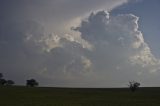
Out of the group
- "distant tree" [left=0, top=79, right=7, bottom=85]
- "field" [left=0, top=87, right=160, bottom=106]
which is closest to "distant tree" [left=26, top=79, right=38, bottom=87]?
"distant tree" [left=0, top=79, right=7, bottom=85]

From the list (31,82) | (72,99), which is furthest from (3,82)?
(72,99)

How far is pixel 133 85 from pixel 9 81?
8604 cm

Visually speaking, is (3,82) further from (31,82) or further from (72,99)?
(72,99)

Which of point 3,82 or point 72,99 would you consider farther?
point 3,82

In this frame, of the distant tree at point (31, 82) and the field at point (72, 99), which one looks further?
the distant tree at point (31, 82)

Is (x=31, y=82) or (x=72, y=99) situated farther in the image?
(x=31, y=82)

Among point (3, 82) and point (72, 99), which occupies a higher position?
point (3, 82)

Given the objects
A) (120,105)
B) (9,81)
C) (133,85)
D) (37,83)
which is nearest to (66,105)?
(120,105)

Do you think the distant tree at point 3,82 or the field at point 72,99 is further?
the distant tree at point 3,82

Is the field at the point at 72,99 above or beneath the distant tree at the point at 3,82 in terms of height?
beneath

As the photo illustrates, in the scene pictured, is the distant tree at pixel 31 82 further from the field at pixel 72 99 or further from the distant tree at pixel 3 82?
the field at pixel 72 99

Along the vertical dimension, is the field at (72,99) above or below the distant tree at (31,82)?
below

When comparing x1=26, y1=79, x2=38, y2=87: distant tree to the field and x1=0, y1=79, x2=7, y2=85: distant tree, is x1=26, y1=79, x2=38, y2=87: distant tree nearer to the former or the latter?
x1=0, y1=79, x2=7, y2=85: distant tree

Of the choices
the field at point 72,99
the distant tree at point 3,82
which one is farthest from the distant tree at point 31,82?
the field at point 72,99
